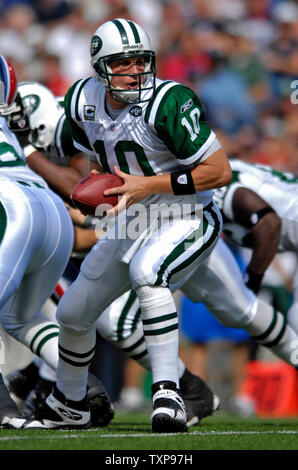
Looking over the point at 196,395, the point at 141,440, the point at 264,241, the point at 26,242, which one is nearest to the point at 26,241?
the point at 26,242

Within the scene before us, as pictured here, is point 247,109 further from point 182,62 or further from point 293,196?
point 293,196

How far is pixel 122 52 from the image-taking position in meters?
3.70

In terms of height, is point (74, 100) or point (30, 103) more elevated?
point (74, 100)

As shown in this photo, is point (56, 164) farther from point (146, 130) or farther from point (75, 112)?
point (146, 130)

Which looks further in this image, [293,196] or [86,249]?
[293,196]

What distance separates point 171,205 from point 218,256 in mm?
730

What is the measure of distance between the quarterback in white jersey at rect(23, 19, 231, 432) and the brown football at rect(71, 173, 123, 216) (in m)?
0.05

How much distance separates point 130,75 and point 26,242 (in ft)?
2.80

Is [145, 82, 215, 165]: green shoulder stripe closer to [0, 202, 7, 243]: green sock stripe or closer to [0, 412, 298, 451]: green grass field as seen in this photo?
[0, 202, 7, 243]: green sock stripe

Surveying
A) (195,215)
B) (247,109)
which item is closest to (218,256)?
(195,215)

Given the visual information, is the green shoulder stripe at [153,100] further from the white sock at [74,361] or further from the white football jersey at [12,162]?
the white sock at [74,361]
